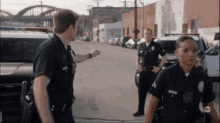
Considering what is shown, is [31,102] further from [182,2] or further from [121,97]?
[182,2]

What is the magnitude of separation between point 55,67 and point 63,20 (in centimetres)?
43

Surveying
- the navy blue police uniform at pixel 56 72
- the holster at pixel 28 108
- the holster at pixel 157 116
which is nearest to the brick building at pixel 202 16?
the holster at pixel 157 116

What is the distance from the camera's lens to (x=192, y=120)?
8.60 ft

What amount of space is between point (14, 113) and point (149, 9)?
43574mm

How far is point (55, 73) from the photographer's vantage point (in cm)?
233

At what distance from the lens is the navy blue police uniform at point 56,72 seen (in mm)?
2246

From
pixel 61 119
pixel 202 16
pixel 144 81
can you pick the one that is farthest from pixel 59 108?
pixel 202 16

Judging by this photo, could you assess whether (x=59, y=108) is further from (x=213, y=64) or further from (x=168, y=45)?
(x=168, y=45)

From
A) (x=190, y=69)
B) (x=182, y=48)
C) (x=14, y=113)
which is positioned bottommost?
(x=14, y=113)

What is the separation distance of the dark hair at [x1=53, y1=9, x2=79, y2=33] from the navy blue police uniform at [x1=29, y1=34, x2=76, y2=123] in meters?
0.10

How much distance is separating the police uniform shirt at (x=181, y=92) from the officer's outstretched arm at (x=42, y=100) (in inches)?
44.3

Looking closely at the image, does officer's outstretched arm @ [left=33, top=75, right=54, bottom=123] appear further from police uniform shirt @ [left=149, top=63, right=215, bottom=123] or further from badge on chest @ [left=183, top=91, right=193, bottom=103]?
badge on chest @ [left=183, top=91, right=193, bottom=103]

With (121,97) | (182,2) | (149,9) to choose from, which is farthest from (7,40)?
(149,9)

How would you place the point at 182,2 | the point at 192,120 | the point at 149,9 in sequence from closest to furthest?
the point at 192,120, the point at 182,2, the point at 149,9
